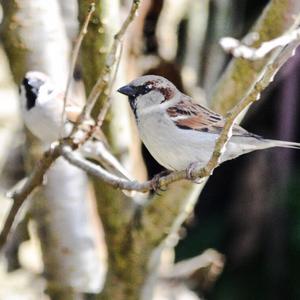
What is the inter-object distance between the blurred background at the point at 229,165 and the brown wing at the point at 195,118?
1.74m

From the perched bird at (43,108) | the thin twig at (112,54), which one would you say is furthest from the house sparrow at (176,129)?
the perched bird at (43,108)

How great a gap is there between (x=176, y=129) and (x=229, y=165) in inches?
112

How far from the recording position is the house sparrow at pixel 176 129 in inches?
112

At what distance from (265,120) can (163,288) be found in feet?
4.77

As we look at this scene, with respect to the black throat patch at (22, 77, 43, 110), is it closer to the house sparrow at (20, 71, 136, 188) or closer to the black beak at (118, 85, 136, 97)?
the house sparrow at (20, 71, 136, 188)

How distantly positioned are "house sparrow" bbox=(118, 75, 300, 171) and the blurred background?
173 cm

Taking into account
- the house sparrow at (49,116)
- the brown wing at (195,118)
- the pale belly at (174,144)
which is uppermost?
the brown wing at (195,118)

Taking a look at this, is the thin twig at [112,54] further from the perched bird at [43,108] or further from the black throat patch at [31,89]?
the black throat patch at [31,89]

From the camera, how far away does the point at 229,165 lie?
574 centimetres

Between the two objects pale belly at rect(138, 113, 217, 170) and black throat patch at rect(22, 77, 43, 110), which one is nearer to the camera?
pale belly at rect(138, 113, 217, 170)

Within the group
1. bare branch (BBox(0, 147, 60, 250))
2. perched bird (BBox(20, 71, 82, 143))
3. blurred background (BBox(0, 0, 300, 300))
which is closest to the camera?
bare branch (BBox(0, 147, 60, 250))

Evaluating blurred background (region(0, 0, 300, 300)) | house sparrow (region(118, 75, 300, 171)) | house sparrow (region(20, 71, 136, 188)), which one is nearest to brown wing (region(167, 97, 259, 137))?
house sparrow (region(118, 75, 300, 171))

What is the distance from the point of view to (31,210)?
12.4 ft

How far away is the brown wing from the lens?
9.67ft
